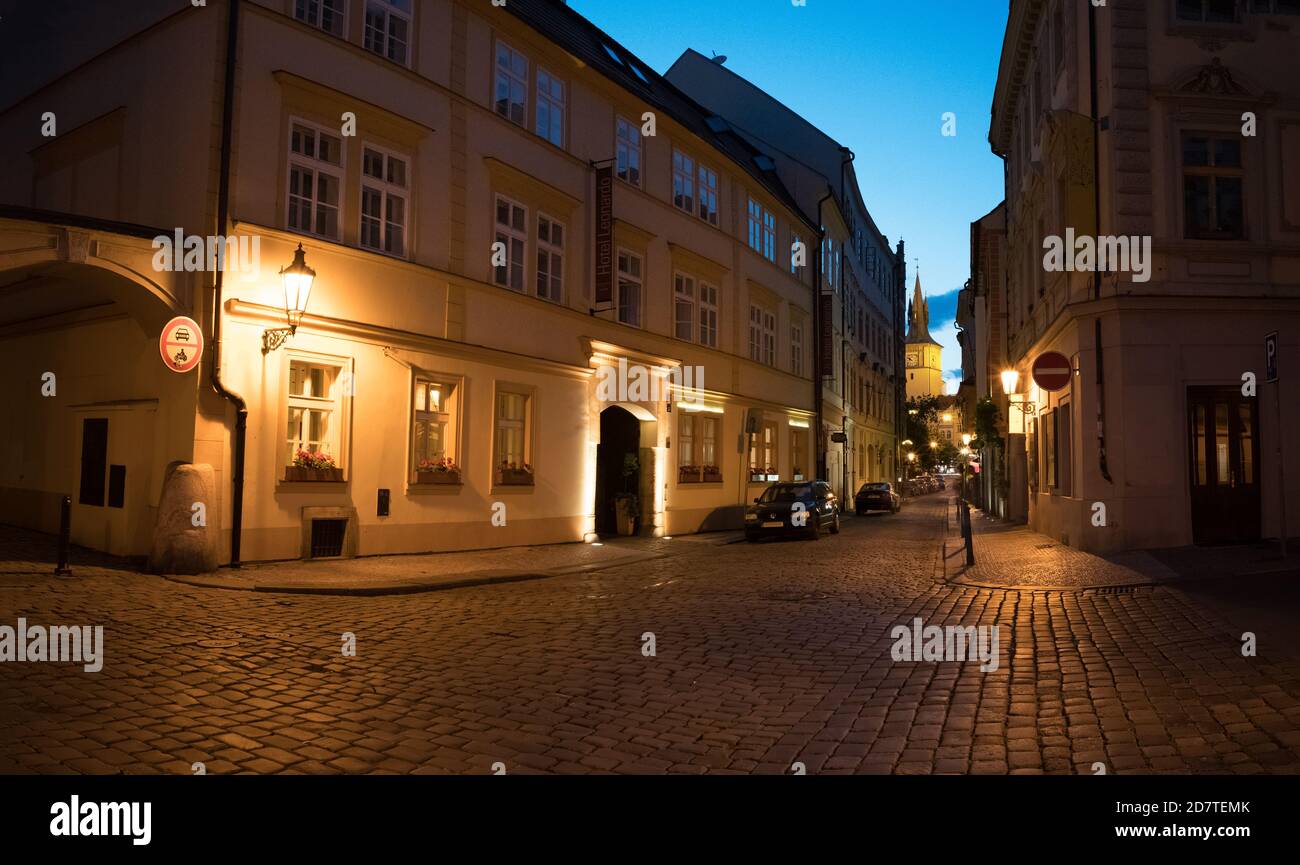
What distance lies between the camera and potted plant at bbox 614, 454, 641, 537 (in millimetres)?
23016

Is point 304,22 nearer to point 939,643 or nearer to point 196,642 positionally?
point 196,642

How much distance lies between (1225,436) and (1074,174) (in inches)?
208

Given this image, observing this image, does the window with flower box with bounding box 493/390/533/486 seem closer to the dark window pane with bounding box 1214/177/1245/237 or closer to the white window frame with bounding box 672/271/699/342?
the white window frame with bounding box 672/271/699/342

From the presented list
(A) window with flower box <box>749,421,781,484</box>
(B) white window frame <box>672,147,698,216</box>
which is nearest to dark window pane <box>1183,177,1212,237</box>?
(B) white window frame <box>672,147,698,216</box>

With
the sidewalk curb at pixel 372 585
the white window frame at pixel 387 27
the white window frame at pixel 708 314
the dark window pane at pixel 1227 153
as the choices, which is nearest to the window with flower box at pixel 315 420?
the sidewalk curb at pixel 372 585

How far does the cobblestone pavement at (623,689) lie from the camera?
16.0 ft

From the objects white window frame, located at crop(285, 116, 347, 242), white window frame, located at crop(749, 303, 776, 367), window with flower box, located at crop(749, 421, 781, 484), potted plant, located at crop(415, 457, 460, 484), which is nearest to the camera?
white window frame, located at crop(285, 116, 347, 242)

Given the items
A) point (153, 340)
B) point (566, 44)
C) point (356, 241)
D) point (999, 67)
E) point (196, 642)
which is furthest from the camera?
point (999, 67)

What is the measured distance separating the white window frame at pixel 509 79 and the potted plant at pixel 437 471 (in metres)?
7.12

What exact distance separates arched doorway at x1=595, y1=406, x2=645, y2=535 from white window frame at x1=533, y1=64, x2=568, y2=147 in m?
7.26

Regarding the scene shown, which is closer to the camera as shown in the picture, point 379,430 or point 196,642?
point 196,642

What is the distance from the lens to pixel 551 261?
64.5ft

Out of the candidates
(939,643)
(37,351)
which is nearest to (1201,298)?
(939,643)

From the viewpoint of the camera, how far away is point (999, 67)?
26672mm
